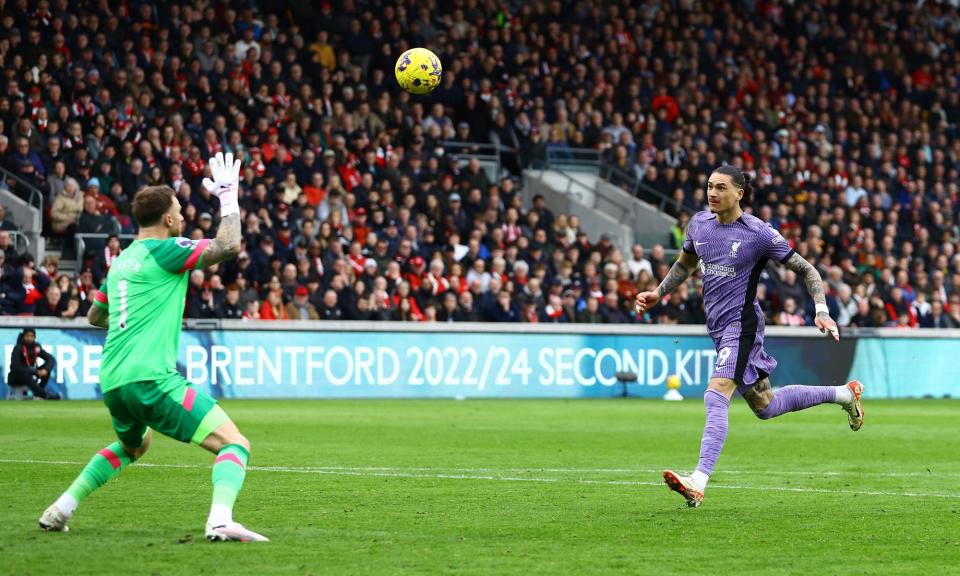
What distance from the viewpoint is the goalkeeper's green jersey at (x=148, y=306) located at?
24.3ft

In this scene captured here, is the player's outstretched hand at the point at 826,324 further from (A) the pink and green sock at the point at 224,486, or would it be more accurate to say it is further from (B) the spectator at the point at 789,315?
(B) the spectator at the point at 789,315

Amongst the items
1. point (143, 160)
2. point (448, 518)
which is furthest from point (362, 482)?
point (143, 160)

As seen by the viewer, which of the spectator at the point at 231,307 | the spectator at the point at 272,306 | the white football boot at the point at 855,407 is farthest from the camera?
the spectator at the point at 272,306

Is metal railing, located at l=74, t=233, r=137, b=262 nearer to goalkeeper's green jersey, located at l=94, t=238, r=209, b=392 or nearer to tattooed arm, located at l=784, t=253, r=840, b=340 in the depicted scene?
tattooed arm, located at l=784, t=253, r=840, b=340

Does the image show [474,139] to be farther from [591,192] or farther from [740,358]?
[740,358]

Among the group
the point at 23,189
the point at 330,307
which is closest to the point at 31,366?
the point at 23,189

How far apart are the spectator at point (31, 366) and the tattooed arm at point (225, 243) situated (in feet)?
51.0

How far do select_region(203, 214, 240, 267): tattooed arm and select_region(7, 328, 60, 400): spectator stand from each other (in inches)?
612

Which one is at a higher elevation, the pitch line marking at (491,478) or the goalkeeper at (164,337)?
the goalkeeper at (164,337)

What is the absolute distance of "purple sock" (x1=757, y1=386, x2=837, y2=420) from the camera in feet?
33.9

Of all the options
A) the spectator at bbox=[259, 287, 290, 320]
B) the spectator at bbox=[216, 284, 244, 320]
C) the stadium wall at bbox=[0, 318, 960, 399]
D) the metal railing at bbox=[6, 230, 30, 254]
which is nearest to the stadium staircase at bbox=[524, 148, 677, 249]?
the stadium wall at bbox=[0, 318, 960, 399]

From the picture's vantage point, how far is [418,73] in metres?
16.4

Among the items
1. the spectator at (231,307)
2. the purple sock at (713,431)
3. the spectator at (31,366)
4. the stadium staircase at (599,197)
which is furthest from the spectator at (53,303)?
the purple sock at (713,431)

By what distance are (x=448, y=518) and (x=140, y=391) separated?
89.7 inches
